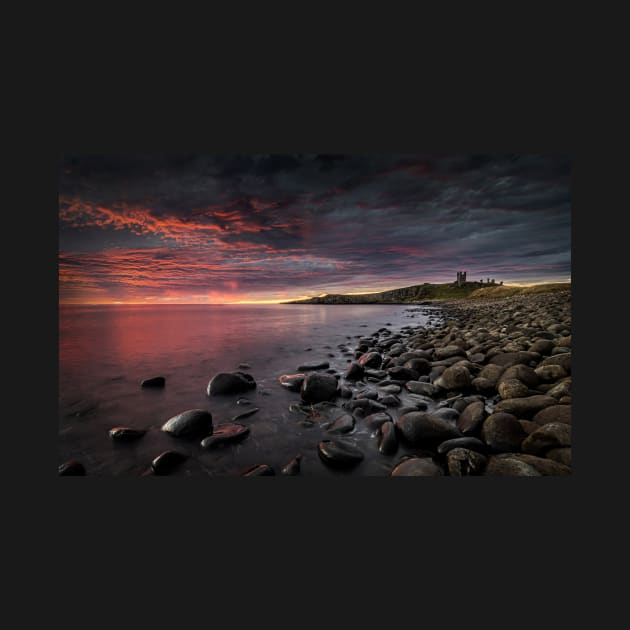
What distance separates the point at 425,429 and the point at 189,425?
268cm

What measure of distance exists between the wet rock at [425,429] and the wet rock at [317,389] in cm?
124

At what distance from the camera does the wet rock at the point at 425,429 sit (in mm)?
2648

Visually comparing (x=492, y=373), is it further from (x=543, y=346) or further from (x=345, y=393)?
(x=345, y=393)

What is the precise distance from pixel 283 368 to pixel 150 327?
541 centimetres

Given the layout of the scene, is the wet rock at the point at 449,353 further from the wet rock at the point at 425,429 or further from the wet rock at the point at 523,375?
the wet rock at the point at 425,429

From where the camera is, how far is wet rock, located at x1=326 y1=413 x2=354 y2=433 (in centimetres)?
294

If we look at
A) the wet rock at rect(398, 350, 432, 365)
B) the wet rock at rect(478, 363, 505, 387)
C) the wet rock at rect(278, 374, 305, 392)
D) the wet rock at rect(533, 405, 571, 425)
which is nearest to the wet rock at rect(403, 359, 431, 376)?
the wet rock at rect(398, 350, 432, 365)

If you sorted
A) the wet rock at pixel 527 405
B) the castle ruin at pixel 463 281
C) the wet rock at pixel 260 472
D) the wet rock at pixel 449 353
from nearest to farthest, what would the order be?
the wet rock at pixel 260 472 → the wet rock at pixel 527 405 → the castle ruin at pixel 463 281 → the wet rock at pixel 449 353

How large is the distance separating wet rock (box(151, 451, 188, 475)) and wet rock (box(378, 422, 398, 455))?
206 cm

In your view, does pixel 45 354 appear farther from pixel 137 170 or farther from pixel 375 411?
pixel 375 411

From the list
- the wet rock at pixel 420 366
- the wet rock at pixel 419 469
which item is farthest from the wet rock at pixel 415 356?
the wet rock at pixel 419 469

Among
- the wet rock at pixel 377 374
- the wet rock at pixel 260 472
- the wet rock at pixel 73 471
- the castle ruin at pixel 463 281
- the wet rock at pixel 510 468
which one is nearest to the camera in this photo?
the wet rock at pixel 510 468

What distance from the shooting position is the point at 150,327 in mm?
8023

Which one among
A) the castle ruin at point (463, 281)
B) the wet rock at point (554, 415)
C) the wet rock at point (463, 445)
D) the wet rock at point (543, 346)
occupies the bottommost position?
the wet rock at point (463, 445)
